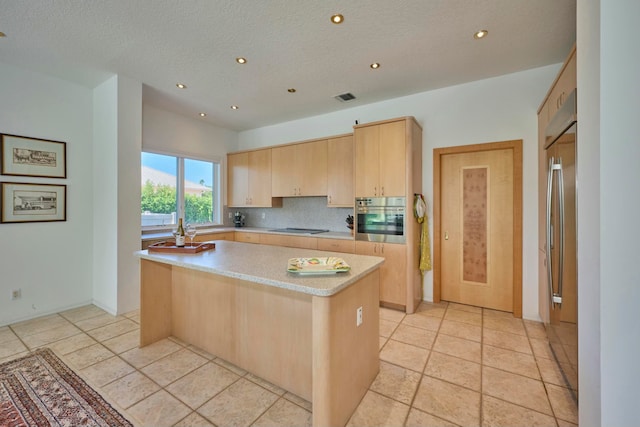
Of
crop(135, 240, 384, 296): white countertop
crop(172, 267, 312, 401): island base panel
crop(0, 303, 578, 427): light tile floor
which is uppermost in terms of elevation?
crop(135, 240, 384, 296): white countertop

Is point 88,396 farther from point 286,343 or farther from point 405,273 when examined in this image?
A: point 405,273

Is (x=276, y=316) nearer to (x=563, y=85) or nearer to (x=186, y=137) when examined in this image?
(x=563, y=85)

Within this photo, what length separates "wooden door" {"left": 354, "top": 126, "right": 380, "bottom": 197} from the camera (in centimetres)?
347

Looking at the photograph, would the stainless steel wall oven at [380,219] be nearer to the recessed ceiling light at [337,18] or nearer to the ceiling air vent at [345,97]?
the ceiling air vent at [345,97]

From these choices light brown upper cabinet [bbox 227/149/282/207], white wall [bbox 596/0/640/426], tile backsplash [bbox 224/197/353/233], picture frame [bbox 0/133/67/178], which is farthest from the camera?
light brown upper cabinet [bbox 227/149/282/207]

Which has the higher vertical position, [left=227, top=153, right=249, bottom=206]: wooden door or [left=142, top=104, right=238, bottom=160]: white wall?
[left=142, top=104, right=238, bottom=160]: white wall

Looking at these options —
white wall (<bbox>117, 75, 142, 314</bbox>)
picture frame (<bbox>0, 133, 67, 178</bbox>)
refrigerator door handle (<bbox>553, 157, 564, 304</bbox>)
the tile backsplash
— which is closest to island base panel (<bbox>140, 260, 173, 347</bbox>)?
white wall (<bbox>117, 75, 142, 314</bbox>)

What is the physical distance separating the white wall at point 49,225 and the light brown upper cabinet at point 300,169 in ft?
8.56

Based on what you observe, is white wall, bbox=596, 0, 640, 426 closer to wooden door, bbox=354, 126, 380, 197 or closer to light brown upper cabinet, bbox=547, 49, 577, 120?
light brown upper cabinet, bbox=547, 49, 577, 120

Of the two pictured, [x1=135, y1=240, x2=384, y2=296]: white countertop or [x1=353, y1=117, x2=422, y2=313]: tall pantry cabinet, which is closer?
[x1=135, y1=240, x2=384, y2=296]: white countertop

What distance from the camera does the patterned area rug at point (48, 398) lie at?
162cm

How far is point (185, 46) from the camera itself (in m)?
2.56

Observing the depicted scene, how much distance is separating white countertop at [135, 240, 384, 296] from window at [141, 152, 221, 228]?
226 centimetres

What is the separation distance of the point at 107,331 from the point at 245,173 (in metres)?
3.18
